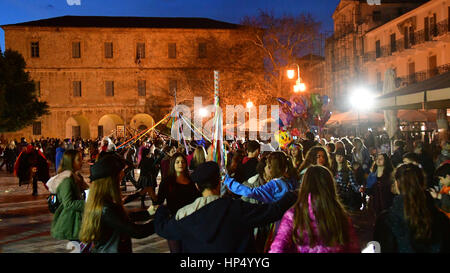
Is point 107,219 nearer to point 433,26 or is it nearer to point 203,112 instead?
point 433,26

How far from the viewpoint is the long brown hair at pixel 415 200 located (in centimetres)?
291

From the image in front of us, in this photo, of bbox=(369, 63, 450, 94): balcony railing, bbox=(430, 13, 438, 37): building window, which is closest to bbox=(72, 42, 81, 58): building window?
bbox=(369, 63, 450, 94): balcony railing

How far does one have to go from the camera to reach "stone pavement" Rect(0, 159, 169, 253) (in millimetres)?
6652

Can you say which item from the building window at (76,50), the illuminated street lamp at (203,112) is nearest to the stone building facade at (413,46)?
the illuminated street lamp at (203,112)

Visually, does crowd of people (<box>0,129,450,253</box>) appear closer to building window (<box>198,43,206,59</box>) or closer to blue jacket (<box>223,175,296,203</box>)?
blue jacket (<box>223,175,296,203</box>)

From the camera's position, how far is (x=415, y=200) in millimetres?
2975

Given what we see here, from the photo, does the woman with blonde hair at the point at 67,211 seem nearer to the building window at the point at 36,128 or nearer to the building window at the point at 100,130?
the building window at the point at 100,130

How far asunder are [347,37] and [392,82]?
29.3 metres

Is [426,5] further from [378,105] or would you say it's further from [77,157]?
Result: [77,157]

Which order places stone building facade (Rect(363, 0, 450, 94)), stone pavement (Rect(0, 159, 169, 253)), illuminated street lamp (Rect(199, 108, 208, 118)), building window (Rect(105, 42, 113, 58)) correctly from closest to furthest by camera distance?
stone pavement (Rect(0, 159, 169, 253))
stone building facade (Rect(363, 0, 450, 94))
illuminated street lamp (Rect(199, 108, 208, 118))
building window (Rect(105, 42, 113, 58))

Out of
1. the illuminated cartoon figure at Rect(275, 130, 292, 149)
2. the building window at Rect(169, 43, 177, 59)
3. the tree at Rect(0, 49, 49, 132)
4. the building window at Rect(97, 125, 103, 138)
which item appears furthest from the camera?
the building window at Rect(169, 43, 177, 59)

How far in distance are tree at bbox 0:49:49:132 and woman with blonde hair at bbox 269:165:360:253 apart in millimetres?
36714

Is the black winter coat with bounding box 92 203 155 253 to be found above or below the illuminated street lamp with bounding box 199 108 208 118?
below

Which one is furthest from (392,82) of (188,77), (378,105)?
(188,77)
